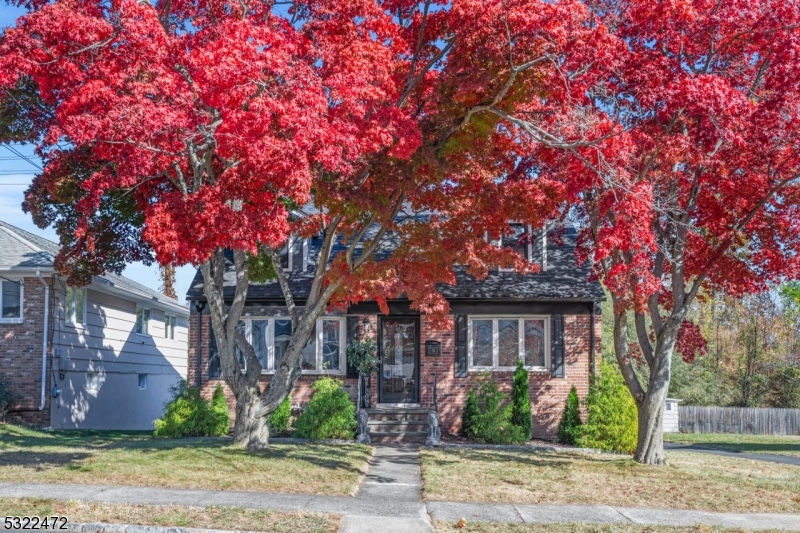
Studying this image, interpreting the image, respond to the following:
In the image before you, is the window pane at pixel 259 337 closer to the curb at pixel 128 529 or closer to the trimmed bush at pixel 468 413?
the trimmed bush at pixel 468 413

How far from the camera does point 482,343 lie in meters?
18.3

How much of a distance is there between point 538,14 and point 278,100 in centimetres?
376

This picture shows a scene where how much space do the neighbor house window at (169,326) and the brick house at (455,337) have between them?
32.0 ft

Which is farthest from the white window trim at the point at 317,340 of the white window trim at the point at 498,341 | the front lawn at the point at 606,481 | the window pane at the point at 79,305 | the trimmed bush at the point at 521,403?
the window pane at the point at 79,305

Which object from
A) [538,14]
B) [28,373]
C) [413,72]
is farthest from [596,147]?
[28,373]

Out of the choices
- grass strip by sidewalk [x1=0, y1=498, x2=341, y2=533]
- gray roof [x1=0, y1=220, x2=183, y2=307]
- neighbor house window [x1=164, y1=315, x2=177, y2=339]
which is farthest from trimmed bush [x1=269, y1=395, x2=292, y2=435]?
neighbor house window [x1=164, y1=315, x2=177, y2=339]

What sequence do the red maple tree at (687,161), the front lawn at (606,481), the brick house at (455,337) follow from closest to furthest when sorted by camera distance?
the front lawn at (606,481) → the red maple tree at (687,161) → the brick house at (455,337)

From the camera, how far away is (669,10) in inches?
456

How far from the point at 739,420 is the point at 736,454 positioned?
9374mm

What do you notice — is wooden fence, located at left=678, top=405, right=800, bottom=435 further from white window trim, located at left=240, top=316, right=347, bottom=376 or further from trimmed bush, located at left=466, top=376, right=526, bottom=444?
white window trim, located at left=240, top=316, right=347, bottom=376

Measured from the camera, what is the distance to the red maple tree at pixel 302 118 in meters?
10.1

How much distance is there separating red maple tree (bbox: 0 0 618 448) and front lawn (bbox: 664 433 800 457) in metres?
9.59

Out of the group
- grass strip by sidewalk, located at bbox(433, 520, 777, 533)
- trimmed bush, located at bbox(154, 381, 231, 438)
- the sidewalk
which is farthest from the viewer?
trimmed bush, located at bbox(154, 381, 231, 438)

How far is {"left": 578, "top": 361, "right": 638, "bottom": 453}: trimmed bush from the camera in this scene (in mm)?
15703
